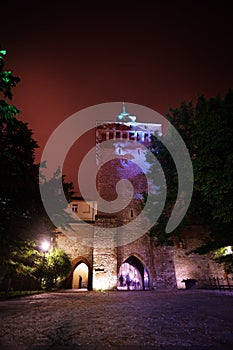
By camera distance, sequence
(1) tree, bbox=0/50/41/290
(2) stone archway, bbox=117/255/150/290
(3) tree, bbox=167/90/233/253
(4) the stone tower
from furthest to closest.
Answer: (2) stone archway, bbox=117/255/150/290 → (4) the stone tower → (1) tree, bbox=0/50/41/290 → (3) tree, bbox=167/90/233/253

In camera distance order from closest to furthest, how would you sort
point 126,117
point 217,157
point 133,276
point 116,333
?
point 116,333, point 217,157, point 133,276, point 126,117

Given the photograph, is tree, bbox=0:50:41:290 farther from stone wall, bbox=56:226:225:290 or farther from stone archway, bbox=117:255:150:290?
stone archway, bbox=117:255:150:290

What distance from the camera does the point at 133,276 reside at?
100ft

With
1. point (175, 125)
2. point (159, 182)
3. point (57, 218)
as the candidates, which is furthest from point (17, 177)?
point (175, 125)

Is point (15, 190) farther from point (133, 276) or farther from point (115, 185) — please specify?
point (133, 276)

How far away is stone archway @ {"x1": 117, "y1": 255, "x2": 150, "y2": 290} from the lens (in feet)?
77.5

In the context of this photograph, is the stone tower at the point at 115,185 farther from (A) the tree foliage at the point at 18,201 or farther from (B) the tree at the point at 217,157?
(B) the tree at the point at 217,157

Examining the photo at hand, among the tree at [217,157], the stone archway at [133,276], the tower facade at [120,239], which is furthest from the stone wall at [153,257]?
the tree at [217,157]

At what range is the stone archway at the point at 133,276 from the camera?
23.6 m

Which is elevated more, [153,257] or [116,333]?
[153,257]

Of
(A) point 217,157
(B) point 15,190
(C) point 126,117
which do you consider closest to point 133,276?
(C) point 126,117

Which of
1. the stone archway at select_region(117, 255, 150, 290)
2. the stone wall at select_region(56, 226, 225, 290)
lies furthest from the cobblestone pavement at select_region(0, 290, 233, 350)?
the stone archway at select_region(117, 255, 150, 290)

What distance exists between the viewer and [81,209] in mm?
26797

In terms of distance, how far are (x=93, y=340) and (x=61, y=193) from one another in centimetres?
762
